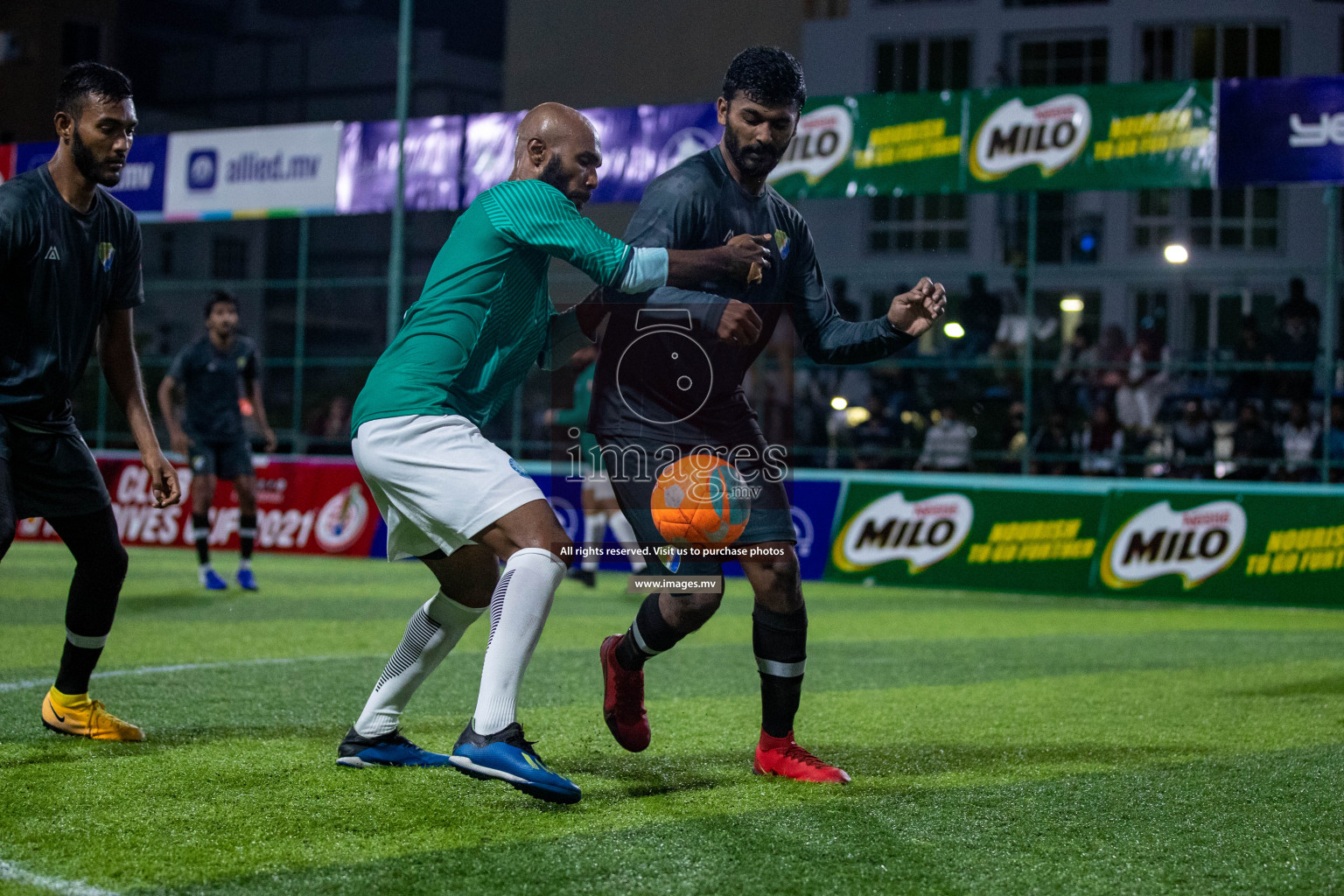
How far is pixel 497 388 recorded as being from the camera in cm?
389

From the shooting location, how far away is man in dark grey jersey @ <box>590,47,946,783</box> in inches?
163

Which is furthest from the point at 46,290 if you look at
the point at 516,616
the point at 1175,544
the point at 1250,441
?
the point at 1250,441

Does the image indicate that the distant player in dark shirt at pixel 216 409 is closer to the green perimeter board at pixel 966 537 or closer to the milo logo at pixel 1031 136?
the green perimeter board at pixel 966 537

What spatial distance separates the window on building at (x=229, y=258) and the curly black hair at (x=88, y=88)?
38666mm

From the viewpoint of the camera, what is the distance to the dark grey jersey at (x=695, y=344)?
4.19 meters

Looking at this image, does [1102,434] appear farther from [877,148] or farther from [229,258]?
[229,258]

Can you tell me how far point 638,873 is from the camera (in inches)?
125

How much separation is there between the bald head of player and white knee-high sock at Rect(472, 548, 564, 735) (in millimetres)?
1040

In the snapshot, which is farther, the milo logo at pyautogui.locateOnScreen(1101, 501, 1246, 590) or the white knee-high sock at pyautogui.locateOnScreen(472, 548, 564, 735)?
the milo logo at pyautogui.locateOnScreen(1101, 501, 1246, 590)

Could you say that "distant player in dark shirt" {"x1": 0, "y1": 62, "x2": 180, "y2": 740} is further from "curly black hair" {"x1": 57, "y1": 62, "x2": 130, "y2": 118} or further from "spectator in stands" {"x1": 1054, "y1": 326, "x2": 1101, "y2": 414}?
"spectator in stands" {"x1": 1054, "y1": 326, "x2": 1101, "y2": 414}

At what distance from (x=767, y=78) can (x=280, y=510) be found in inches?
475

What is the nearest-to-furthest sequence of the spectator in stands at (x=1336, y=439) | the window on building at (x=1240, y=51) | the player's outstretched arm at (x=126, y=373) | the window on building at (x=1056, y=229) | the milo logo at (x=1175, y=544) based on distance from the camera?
the player's outstretched arm at (x=126, y=373) < the milo logo at (x=1175, y=544) < the spectator in stands at (x=1336, y=439) < the window on building at (x=1056, y=229) < the window on building at (x=1240, y=51)

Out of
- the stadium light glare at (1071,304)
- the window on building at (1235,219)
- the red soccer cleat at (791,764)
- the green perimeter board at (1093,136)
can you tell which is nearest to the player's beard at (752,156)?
the red soccer cleat at (791,764)

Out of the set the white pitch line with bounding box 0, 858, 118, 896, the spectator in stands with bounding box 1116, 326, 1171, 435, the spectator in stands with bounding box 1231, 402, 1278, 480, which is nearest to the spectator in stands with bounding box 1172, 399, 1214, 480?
the spectator in stands with bounding box 1231, 402, 1278, 480
